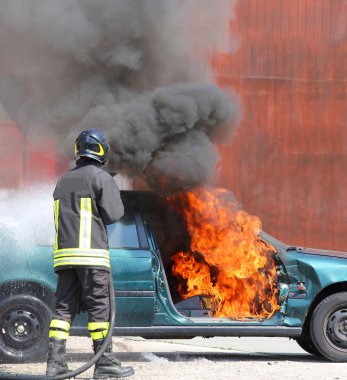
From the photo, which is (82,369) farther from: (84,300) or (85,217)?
(85,217)

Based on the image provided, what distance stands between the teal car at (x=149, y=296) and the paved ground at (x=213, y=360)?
27 cm

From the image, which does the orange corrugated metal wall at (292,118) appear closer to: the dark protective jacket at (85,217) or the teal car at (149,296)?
the teal car at (149,296)

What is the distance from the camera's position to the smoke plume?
319 inches

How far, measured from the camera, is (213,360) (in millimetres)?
7605

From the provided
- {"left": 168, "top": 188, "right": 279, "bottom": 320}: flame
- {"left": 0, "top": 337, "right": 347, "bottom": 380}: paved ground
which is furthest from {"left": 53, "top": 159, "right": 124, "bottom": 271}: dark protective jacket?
{"left": 168, "top": 188, "right": 279, "bottom": 320}: flame

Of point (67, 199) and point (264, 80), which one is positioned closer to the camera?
point (67, 199)

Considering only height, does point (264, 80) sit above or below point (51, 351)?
above

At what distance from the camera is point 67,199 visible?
19.3 ft

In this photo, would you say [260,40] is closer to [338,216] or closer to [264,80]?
[264,80]

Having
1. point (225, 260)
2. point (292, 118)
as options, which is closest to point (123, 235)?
point (225, 260)

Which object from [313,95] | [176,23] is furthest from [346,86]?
[176,23]

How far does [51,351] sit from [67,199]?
104 cm

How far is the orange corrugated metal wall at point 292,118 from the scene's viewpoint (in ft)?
45.6

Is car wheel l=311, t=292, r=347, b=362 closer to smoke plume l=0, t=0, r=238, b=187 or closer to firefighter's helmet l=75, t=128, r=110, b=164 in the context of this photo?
smoke plume l=0, t=0, r=238, b=187
